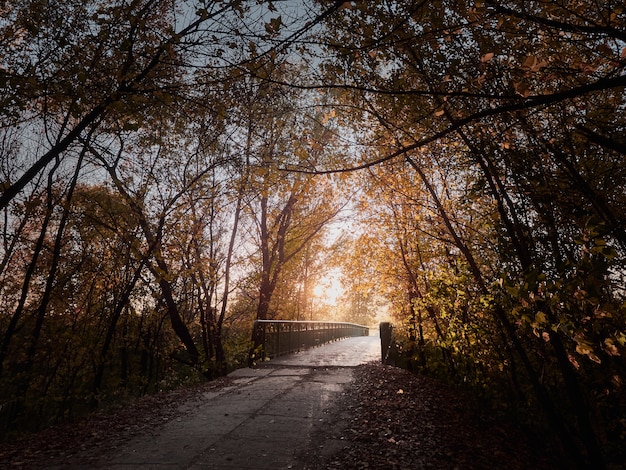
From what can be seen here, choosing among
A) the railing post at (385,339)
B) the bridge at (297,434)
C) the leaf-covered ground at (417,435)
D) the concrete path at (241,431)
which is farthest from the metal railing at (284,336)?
the leaf-covered ground at (417,435)

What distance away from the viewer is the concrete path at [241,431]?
11.3 feet

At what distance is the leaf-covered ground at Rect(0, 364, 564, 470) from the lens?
3.70 meters

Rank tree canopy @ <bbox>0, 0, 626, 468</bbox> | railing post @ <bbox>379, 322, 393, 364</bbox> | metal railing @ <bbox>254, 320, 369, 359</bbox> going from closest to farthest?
tree canopy @ <bbox>0, 0, 626, 468</bbox>
metal railing @ <bbox>254, 320, 369, 359</bbox>
railing post @ <bbox>379, 322, 393, 364</bbox>

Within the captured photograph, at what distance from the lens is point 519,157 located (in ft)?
13.2

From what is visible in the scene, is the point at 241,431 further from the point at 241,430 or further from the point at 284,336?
the point at 284,336

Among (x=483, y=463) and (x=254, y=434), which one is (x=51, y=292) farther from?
(x=483, y=463)

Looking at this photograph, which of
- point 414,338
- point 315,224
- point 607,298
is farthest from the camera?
point 315,224

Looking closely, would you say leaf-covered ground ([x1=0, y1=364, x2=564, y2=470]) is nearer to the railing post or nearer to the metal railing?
the metal railing

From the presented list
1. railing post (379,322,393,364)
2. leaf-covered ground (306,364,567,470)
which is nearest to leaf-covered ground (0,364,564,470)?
leaf-covered ground (306,364,567,470)

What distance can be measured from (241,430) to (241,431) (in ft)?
0.12

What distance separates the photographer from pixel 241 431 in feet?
13.8

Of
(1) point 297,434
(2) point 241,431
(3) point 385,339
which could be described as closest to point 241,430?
(2) point 241,431

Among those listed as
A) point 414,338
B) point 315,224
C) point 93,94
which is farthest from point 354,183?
point 315,224

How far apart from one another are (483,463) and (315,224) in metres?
13.0
